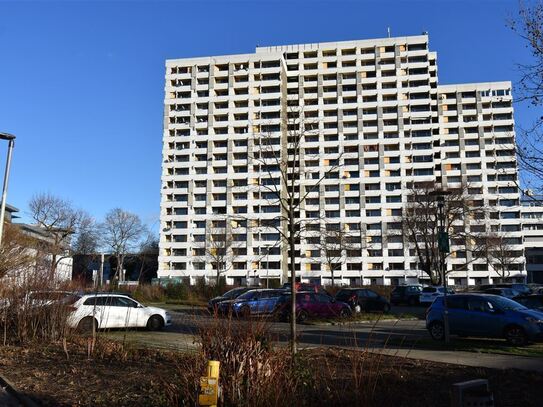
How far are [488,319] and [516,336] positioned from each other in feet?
2.90

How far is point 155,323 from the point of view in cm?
2002

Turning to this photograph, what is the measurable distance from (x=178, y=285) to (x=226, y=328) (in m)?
37.7

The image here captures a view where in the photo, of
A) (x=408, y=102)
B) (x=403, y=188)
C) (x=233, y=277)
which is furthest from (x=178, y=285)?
(x=408, y=102)

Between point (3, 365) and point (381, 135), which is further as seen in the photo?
point (381, 135)

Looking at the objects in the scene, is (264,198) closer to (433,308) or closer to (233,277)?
(233,277)

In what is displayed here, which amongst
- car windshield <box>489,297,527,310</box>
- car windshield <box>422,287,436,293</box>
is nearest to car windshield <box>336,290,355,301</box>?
car windshield <box>422,287,436,293</box>

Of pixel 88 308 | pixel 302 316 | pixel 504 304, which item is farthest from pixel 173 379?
pixel 302 316

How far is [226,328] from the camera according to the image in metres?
6.47

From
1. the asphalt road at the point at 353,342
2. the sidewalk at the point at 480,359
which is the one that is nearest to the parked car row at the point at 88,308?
the asphalt road at the point at 353,342

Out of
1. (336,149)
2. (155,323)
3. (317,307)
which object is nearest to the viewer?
(155,323)

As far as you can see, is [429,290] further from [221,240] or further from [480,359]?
[221,240]

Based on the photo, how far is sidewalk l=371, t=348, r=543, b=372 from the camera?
11000 millimetres

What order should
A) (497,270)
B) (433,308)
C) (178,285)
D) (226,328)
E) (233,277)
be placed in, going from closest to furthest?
1. (226,328)
2. (433,308)
3. (178,285)
4. (497,270)
5. (233,277)

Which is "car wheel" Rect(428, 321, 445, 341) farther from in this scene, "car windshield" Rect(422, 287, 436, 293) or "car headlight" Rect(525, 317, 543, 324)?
"car windshield" Rect(422, 287, 436, 293)
